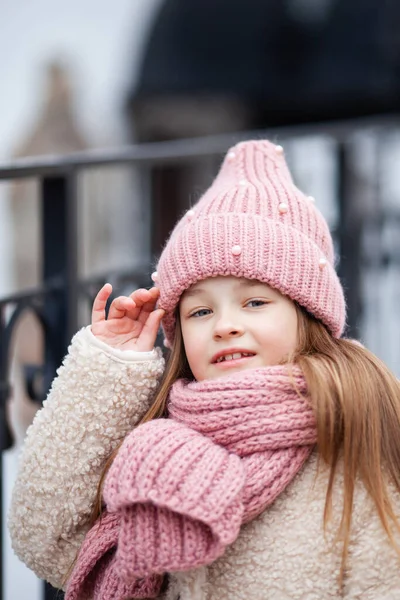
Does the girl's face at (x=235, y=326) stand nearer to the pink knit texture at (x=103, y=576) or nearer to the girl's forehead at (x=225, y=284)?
the girl's forehead at (x=225, y=284)

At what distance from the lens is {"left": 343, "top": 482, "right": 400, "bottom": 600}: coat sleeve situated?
68.6 inches

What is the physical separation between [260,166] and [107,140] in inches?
313

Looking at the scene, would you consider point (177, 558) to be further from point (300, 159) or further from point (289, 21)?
point (289, 21)

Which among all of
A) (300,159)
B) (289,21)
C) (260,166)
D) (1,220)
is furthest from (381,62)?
(260,166)

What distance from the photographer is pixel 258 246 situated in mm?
1918

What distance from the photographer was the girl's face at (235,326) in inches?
73.7

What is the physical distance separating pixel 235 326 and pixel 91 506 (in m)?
0.55

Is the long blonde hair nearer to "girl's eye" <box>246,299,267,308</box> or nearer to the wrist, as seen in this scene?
"girl's eye" <box>246,299,267,308</box>

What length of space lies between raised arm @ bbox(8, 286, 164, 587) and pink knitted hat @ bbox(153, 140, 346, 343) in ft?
0.56

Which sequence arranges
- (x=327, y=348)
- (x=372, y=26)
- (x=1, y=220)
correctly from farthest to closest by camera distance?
(x=1, y=220)
(x=372, y=26)
(x=327, y=348)

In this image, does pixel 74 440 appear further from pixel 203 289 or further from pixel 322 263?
pixel 322 263

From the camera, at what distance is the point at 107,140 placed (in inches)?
389

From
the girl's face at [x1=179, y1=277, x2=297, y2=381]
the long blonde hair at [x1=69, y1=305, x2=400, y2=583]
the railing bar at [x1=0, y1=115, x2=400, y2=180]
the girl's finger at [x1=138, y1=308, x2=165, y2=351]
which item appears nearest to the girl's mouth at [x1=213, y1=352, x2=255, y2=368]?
the girl's face at [x1=179, y1=277, x2=297, y2=381]

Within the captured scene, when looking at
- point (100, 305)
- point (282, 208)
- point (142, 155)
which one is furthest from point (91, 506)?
point (142, 155)
